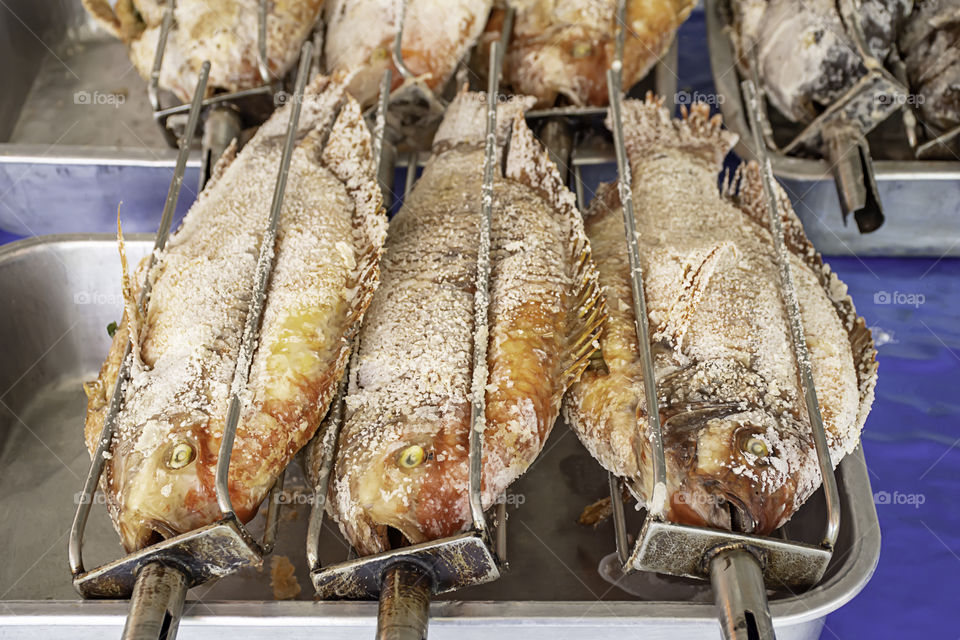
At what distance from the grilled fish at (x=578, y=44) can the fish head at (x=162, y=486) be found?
4.76ft

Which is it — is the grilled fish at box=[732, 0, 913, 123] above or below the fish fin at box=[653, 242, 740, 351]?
above

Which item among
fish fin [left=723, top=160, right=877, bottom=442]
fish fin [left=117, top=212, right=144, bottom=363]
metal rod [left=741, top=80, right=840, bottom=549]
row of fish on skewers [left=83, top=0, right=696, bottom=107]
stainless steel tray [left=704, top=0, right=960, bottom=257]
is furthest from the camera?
row of fish on skewers [left=83, top=0, right=696, bottom=107]

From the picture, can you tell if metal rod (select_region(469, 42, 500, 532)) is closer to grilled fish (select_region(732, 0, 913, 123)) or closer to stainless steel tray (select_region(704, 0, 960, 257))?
stainless steel tray (select_region(704, 0, 960, 257))

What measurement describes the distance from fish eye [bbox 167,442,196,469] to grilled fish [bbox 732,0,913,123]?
1.90 meters

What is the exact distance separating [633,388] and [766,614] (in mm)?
439

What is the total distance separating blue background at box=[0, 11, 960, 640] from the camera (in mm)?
1721

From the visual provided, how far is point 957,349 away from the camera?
2.16m

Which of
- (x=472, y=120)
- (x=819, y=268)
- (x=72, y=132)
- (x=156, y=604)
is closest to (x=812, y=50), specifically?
(x=819, y=268)

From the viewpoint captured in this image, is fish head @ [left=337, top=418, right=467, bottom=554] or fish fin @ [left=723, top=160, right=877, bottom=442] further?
fish fin @ [left=723, top=160, right=877, bottom=442]

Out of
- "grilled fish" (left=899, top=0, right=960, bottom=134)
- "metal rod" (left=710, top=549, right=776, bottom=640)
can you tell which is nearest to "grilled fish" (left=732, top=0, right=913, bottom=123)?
"grilled fish" (left=899, top=0, right=960, bottom=134)

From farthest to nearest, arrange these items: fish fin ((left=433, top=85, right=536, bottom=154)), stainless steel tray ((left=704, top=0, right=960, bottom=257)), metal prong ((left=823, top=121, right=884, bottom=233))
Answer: stainless steel tray ((left=704, top=0, right=960, bottom=257)) → metal prong ((left=823, top=121, right=884, bottom=233)) → fish fin ((left=433, top=85, right=536, bottom=154))

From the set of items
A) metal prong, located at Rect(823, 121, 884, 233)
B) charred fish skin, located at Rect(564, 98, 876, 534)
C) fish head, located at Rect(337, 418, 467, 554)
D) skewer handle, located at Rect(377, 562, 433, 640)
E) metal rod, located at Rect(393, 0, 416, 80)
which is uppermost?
metal rod, located at Rect(393, 0, 416, 80)

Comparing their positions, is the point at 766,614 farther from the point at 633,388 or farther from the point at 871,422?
the point at 871,422

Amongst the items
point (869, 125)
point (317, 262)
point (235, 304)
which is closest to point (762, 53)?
point (869, 125)
